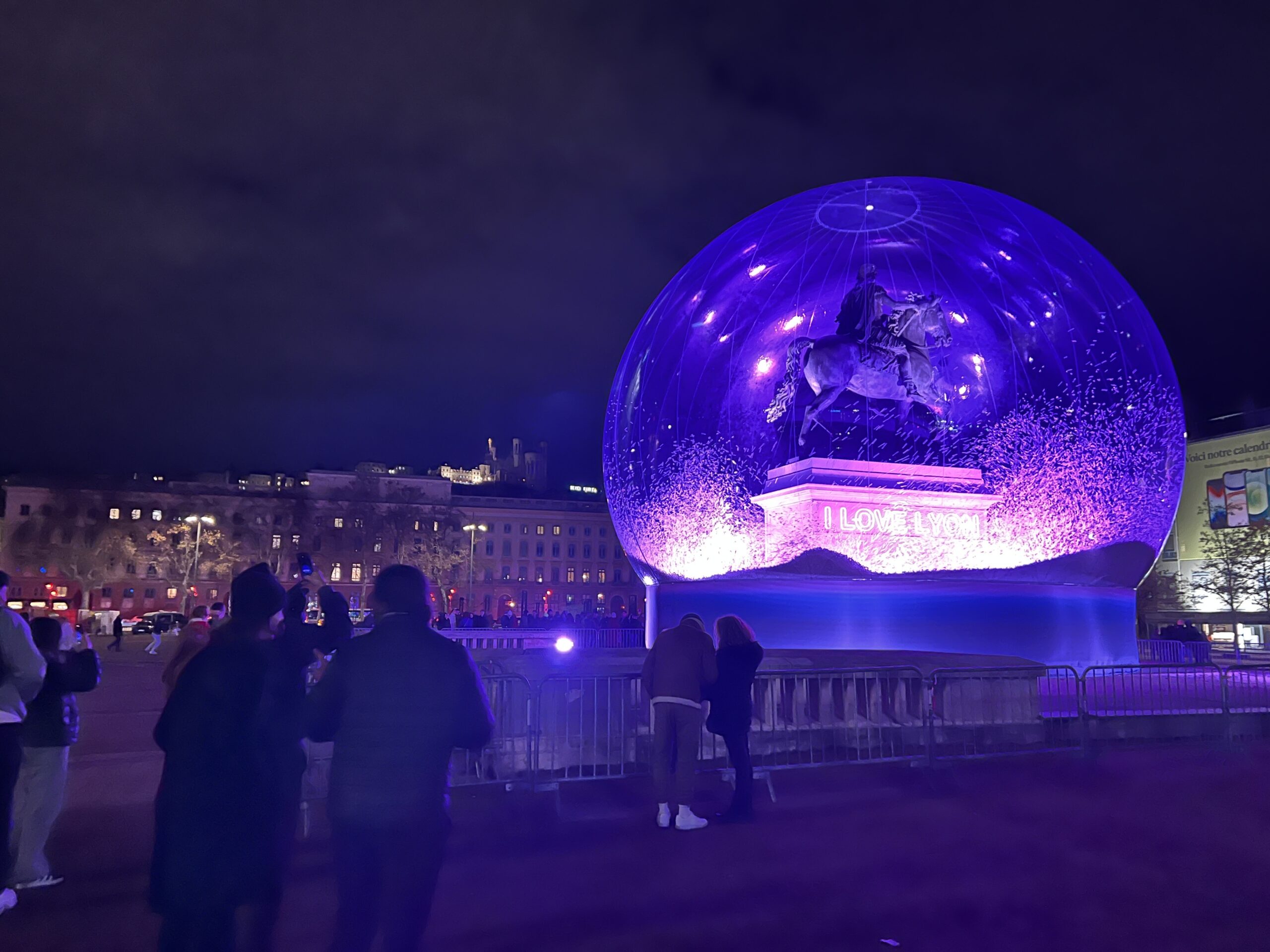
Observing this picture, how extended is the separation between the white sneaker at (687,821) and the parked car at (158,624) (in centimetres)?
4925

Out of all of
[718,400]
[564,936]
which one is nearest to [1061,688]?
[718,400]

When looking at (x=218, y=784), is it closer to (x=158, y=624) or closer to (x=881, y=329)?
(x=881, y=329)

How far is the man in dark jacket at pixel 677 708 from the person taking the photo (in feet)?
22.1

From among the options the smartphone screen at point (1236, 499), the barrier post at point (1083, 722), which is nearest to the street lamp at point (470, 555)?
the smartphone screen at point (1236, 499)

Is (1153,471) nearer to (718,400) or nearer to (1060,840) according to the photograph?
(718,400)

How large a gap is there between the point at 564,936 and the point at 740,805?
2648mm

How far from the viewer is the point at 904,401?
16.9 meters

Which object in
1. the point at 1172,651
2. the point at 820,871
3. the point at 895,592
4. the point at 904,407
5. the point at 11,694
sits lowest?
the point at 820,871

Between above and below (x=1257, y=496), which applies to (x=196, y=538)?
below

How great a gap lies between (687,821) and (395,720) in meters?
3.77

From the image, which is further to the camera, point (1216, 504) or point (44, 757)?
point (1216, 504)

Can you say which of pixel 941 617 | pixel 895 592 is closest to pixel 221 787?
pixel 895 592

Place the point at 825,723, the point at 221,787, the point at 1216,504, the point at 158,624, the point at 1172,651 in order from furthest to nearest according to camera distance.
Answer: the point at 1216,504 → the point at 158,624 → the point at 1172,651 → the point at 825,723 → the point at 221,787

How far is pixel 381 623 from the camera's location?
3547 mm
